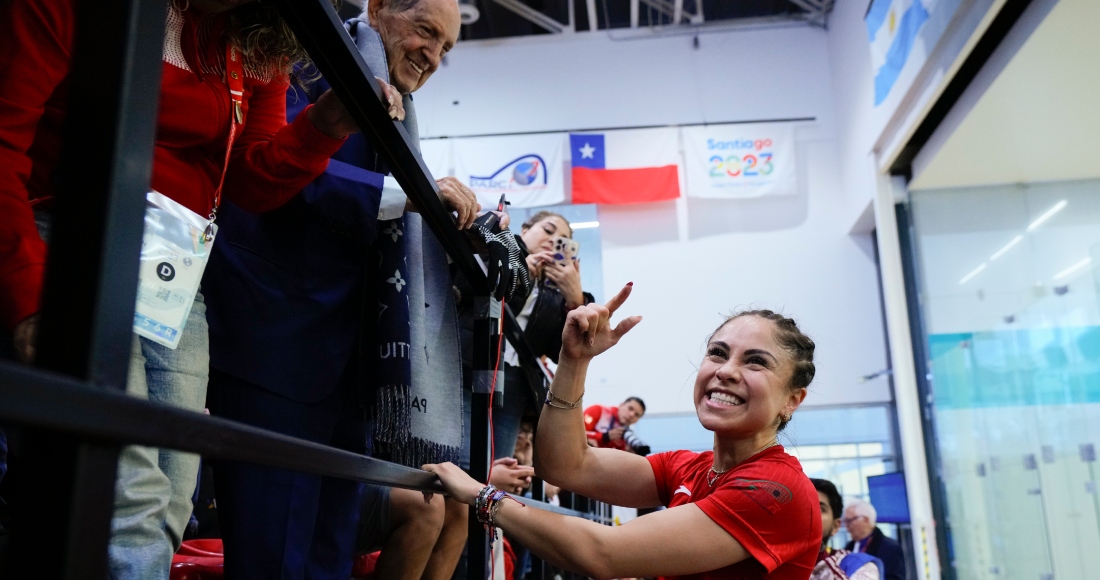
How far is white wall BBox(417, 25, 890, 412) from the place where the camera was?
7.55m

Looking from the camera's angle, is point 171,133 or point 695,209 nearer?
point 171,133

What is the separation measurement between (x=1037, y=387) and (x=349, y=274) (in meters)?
4.76

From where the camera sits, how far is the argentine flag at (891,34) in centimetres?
502

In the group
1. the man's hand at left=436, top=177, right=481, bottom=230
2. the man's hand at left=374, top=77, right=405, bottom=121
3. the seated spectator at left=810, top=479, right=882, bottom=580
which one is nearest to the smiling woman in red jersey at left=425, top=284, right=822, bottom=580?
the man's hand at left=436, top=177, right=481, bottom=230

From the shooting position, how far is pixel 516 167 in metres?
8.05

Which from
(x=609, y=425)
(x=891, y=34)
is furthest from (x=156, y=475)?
(x=891, y=34)

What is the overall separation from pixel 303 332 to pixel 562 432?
47cm

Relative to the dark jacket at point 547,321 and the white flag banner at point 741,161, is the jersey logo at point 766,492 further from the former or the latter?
the white flag banner at point 741,161

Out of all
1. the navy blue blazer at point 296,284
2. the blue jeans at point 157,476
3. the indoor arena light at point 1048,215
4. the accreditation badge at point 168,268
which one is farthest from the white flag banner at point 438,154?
the accreditation badge at point 168,268

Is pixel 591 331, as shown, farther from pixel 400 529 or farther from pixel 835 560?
pixel 835 560

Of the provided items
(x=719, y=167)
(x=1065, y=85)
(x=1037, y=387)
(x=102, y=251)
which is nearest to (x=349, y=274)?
(x=102, y=251)

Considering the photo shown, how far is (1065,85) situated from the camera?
174 inches

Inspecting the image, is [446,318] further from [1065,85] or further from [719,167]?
[719,167]

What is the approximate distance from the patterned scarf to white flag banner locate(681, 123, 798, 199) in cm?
666
